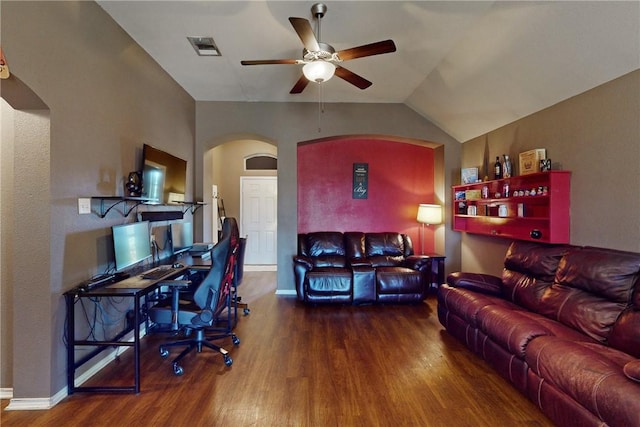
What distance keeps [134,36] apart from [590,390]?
4503mm

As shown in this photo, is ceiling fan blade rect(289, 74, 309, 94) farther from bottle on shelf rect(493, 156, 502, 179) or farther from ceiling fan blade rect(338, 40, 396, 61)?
bottle on shelf rect(493, 156, 502, 179)

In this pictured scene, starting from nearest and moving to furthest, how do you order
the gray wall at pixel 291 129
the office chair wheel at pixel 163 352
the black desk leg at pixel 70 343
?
1. the black desk leg at pixel 70 343
2. the office chair wheel at pixel 163 352
3. the gray wall at pixel 291 129

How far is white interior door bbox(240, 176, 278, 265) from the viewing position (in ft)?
22.8

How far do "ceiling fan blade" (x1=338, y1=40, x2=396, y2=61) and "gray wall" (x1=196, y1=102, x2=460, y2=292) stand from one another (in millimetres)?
2384

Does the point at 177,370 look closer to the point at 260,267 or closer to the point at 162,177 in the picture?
the point at 162,177

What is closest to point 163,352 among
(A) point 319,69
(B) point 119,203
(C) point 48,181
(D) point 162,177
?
(B) point 119,203

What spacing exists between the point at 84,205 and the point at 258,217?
4.57 metres

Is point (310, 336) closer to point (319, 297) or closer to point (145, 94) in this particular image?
point (319, 297)

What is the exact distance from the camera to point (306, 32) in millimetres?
2256

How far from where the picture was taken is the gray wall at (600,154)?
235cm

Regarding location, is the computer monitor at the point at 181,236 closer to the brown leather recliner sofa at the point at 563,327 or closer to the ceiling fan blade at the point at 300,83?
the ceiling fan blade at the point at 300,83

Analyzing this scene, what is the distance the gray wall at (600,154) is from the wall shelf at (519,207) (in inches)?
4.2

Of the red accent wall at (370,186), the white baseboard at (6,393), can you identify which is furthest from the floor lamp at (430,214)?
the white baseboard at (6,393)

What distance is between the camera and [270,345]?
10.2 feet
